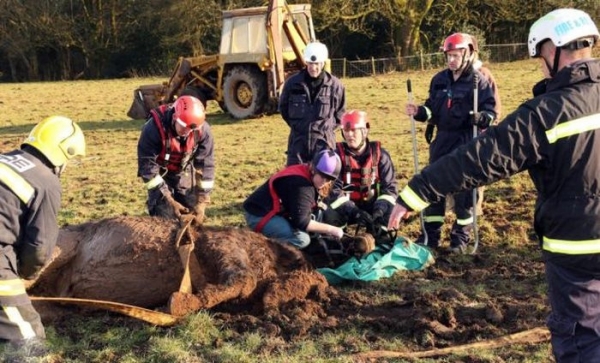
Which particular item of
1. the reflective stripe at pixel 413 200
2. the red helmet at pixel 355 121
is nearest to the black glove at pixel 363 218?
the red helmet at pixel 355 121

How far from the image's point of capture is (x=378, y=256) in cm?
→ 611

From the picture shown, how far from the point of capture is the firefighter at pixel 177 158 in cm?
639

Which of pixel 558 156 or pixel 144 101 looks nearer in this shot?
pixel 558 156

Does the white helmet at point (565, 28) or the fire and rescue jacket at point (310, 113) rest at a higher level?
the white helmet at point (565, 28)

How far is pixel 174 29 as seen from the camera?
34406mm

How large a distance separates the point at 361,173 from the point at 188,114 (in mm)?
1800

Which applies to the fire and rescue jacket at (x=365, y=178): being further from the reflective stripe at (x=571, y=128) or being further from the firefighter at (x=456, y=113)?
the reflective stripe at (x=571, y=128)

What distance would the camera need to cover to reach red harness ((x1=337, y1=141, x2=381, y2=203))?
6.70 meters

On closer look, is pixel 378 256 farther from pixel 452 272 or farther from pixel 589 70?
pixel 589 70

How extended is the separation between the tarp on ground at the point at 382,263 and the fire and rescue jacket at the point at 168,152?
69.1 inches

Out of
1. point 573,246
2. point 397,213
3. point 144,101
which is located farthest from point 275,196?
point 144,101

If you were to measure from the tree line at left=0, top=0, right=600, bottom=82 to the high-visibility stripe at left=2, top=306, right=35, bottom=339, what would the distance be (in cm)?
2388

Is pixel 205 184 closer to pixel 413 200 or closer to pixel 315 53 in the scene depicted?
pixel 315 53

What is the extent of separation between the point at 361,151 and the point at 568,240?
3.57m
